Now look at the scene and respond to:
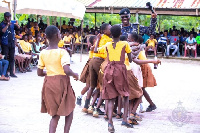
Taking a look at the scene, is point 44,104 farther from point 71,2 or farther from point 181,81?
point 71,2

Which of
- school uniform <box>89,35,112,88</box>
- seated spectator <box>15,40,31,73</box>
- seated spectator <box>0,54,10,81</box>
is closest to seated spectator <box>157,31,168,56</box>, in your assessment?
seated spectator <box>15,40,31,73</box>

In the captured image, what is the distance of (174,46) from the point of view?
2064 cm

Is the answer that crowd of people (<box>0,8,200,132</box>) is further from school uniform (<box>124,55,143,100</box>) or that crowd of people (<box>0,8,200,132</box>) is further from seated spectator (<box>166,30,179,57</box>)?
seated spectator (<box>166,30,179,57</box>)

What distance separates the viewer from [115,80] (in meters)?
5.41

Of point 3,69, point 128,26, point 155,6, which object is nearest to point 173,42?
point 155,6

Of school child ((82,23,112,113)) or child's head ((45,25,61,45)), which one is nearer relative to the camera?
child's head ((45,25,61,45))

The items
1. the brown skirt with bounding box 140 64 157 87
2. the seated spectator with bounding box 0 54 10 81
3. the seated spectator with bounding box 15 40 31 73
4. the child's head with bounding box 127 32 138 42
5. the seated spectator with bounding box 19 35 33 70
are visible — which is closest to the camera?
the child's head with bounding box 127 32 138 42

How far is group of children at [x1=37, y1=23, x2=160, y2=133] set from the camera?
4395mm

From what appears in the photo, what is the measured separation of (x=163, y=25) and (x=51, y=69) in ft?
94.9

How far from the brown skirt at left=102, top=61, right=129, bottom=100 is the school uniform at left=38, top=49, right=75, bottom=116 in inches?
43.2

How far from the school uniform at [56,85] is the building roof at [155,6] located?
49.7 feet

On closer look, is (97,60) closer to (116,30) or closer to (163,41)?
(116,30)

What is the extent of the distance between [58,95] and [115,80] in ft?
4.13

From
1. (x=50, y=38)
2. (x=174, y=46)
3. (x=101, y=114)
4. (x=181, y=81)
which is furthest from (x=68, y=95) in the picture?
(x=174, y=46)
